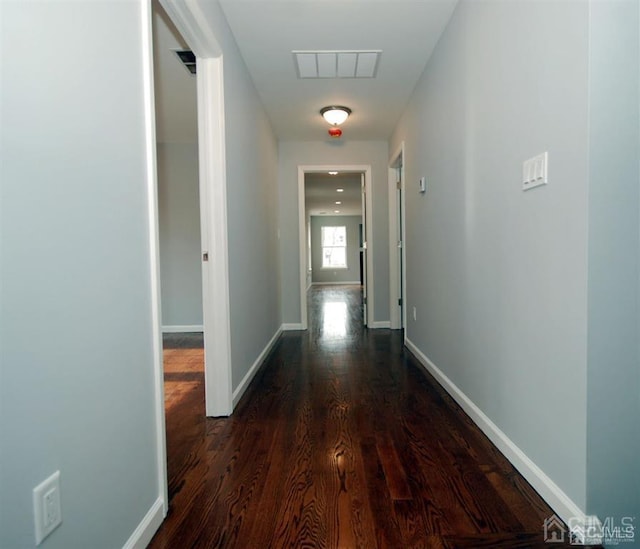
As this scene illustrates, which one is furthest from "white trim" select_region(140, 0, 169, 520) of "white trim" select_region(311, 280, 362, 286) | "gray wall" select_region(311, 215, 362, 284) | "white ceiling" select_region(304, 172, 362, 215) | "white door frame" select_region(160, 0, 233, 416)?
"gray wall" select_region(311, 215, 362, 284)

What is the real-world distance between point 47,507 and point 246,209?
229 centimetres

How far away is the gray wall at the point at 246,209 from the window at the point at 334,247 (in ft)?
29.1

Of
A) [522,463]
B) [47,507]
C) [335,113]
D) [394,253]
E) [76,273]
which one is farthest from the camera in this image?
[394,253]

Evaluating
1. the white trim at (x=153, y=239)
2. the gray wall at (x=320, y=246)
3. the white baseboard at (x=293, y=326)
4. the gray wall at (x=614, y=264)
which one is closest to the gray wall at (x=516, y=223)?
the gray wall at (x=614, y=264)

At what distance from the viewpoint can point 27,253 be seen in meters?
0.77

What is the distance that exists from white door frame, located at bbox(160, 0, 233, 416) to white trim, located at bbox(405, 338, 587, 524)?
1345 millimetres

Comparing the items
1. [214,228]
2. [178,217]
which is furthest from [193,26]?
[178,217]

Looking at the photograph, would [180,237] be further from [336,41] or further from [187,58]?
[336,41]

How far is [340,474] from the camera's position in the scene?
1581 mm

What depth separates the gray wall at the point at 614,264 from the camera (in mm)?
1137

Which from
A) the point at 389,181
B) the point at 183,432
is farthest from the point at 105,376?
the point at 389,181

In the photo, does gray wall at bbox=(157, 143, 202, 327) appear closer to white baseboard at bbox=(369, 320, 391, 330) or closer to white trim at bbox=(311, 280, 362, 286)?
white baseboard at bbox=(369, 320, 391, 330)

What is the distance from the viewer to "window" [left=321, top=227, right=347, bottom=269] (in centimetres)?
1304

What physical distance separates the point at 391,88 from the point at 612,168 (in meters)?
2.60
